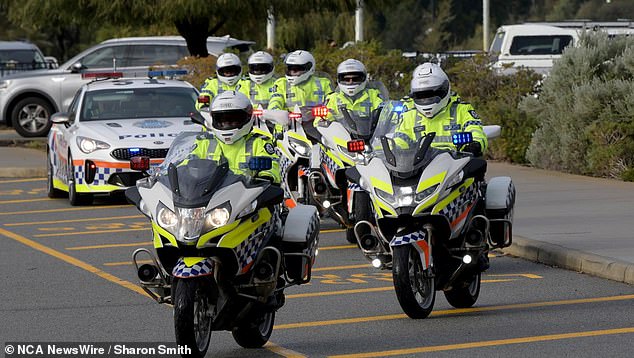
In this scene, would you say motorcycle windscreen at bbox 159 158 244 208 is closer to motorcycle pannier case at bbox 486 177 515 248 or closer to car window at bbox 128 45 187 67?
motorcycle pannier case at bbox 486 177 515 248

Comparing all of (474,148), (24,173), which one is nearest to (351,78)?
(474,148)

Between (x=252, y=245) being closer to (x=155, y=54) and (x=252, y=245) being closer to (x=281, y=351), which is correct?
(x=281, y=351)

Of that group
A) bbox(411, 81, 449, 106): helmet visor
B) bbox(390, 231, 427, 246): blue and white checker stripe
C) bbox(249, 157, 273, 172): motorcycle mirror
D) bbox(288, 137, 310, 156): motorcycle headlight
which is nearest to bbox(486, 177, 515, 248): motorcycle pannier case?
bbox(411, 81, 449, 106): helmet visor

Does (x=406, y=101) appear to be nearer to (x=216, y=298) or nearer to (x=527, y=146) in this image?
(x=216, y=298)

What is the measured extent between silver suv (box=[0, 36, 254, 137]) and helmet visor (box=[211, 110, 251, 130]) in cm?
1984

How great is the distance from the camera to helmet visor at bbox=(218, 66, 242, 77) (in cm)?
1855

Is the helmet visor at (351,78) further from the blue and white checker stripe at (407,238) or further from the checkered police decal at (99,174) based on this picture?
the blue and white checker stripe at (407,238)

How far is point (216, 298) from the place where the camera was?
8.50 meters

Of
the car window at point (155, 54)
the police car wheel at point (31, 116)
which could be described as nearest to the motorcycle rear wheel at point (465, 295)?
the police car wheel at point (31, 116)

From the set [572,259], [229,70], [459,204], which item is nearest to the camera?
[459,204]

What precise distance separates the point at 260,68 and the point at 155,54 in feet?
44.1

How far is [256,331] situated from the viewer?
A: 904 cm

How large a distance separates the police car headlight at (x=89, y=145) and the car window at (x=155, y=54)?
12.8 m

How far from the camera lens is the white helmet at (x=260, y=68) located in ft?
58.6
